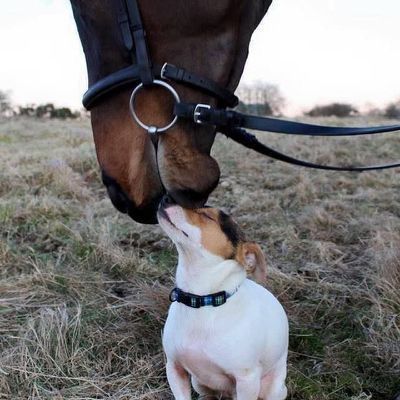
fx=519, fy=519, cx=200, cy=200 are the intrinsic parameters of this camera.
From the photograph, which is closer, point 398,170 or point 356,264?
point 356,264

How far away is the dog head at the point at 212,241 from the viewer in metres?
1.94

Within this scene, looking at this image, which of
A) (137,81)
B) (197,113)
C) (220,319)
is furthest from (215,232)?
(137,81)

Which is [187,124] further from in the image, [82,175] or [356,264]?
[82,175]

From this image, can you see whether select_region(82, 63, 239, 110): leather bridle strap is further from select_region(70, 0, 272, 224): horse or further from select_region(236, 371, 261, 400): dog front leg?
select_region(236, 371, 261, 400): dog front leg

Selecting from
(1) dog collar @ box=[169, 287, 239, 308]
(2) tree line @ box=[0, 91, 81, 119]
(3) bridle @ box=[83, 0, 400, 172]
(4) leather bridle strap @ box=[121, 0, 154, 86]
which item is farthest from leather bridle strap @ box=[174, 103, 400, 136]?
(2) tree line @ box=[0, 91, 81, 119]

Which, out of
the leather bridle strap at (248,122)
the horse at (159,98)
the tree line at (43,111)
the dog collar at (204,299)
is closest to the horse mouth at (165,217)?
the horse at (159,98)

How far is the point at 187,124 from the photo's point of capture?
1.52m

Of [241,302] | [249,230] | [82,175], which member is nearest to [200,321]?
[241,302]

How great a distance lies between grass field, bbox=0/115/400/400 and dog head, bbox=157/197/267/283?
58 centimetres

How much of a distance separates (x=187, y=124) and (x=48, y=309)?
148cm

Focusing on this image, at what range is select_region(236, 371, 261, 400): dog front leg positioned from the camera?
1883 mm

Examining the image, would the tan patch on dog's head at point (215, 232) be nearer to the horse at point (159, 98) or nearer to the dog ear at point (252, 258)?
the dog ear at point (252, 258)

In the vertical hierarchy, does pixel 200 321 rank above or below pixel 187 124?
below

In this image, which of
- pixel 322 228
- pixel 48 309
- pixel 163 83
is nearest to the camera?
pixel 163 83
